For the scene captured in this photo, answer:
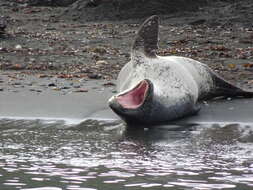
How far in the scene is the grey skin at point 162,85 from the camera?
7.23m

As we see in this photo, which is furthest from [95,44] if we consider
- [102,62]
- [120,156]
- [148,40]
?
[120,156]

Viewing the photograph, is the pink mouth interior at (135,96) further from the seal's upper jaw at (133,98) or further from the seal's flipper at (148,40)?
the seal's flipper at (148,40)

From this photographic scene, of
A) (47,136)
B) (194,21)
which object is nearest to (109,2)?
(194,21)

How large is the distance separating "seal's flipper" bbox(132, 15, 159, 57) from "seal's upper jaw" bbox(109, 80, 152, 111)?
97 cm

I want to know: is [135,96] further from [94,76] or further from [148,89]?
[94,76]

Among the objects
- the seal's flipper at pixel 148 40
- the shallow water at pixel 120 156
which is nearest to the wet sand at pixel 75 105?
the shallow water at pixel 120 156

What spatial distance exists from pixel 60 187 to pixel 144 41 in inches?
127

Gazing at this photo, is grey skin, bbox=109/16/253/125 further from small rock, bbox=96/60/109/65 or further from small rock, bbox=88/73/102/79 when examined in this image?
small rock, bbox=96/60/109/65

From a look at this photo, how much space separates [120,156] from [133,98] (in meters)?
1.02

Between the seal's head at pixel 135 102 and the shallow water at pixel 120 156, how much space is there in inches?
7.1

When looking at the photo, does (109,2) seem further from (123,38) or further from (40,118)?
(40,118)

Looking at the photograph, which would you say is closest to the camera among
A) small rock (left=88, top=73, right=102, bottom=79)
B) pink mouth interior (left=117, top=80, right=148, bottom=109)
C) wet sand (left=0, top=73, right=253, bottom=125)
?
pink mouth interior (left=117, top=80, right=148, bottom=109)

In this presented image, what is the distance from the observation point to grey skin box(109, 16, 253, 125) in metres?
7.23

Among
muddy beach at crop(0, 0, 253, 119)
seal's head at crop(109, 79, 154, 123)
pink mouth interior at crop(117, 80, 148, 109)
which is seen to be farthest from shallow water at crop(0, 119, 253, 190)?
muddy beach at crop(0, 0, 253, 119)
